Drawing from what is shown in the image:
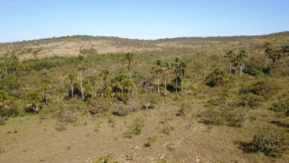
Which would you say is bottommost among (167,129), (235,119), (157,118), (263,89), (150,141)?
(157,118)

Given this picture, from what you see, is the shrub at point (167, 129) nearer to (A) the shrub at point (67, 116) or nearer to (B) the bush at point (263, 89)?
(A) the shrub at point (67, 116)

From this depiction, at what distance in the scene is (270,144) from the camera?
86.4 ft

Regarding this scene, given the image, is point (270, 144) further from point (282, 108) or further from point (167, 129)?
point (282, 108)

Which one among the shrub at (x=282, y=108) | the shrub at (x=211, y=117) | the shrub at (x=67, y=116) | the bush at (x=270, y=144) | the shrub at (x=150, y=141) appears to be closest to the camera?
the bush at (x=270, y=144)

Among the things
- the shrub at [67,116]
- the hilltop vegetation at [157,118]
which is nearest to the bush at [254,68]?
the hilltop vegetation at [157,118]

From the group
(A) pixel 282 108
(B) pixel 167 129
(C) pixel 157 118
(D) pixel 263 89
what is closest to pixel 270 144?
(B) pixel 167 129

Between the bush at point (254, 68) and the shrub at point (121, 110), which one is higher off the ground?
the bush at point (254, 68)

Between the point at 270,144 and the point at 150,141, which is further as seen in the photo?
the point at 150,141

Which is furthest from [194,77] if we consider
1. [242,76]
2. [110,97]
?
[110,97]

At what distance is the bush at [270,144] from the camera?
26.0 meters

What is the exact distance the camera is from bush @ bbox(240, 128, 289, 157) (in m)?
26.0

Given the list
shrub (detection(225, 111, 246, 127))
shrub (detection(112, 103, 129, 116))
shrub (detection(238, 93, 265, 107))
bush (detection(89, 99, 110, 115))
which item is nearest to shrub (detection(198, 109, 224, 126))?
shrub (detection(225, 111, 246, 127))

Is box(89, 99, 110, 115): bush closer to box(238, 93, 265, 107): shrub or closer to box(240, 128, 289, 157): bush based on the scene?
box(238, 93, 265, 107): shrub

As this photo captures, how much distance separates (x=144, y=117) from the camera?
42375 millimetres
